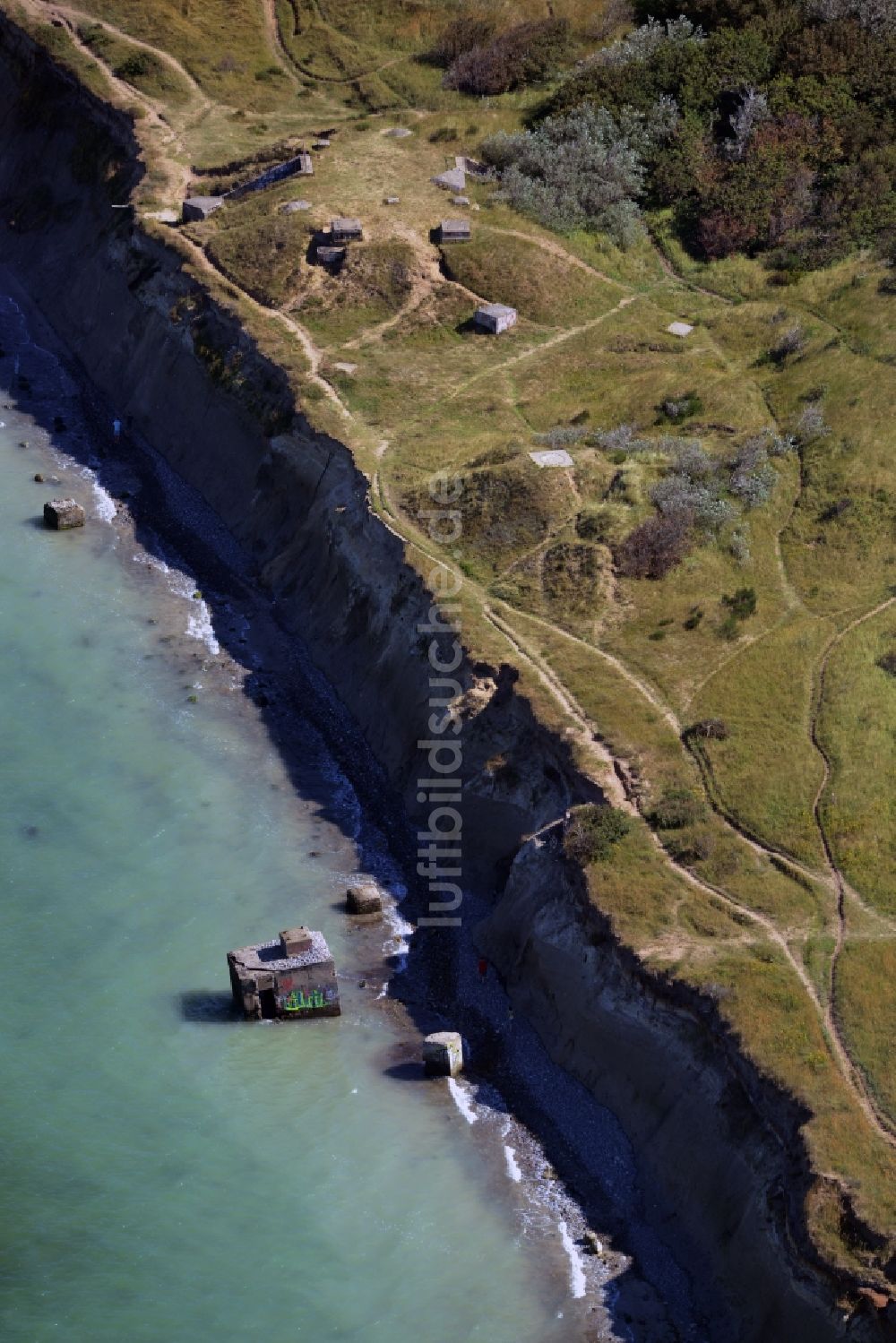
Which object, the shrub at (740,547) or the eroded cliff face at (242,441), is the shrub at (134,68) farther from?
the shrub at (740,547)

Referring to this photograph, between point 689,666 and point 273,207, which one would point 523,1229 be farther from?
point 273,207

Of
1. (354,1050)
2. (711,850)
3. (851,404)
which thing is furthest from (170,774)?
(851,404)

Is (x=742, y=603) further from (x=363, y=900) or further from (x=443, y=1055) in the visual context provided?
(x=443, y=1055)

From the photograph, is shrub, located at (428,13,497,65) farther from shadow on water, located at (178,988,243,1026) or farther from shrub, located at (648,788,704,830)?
shadow on water, located at (178,988,243,1026)

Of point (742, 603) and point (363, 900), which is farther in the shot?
point (742, 603)

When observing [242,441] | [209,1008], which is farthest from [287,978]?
[242,441]

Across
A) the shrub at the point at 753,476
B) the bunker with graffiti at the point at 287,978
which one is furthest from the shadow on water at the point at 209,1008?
the shrub at the point at 753,476
